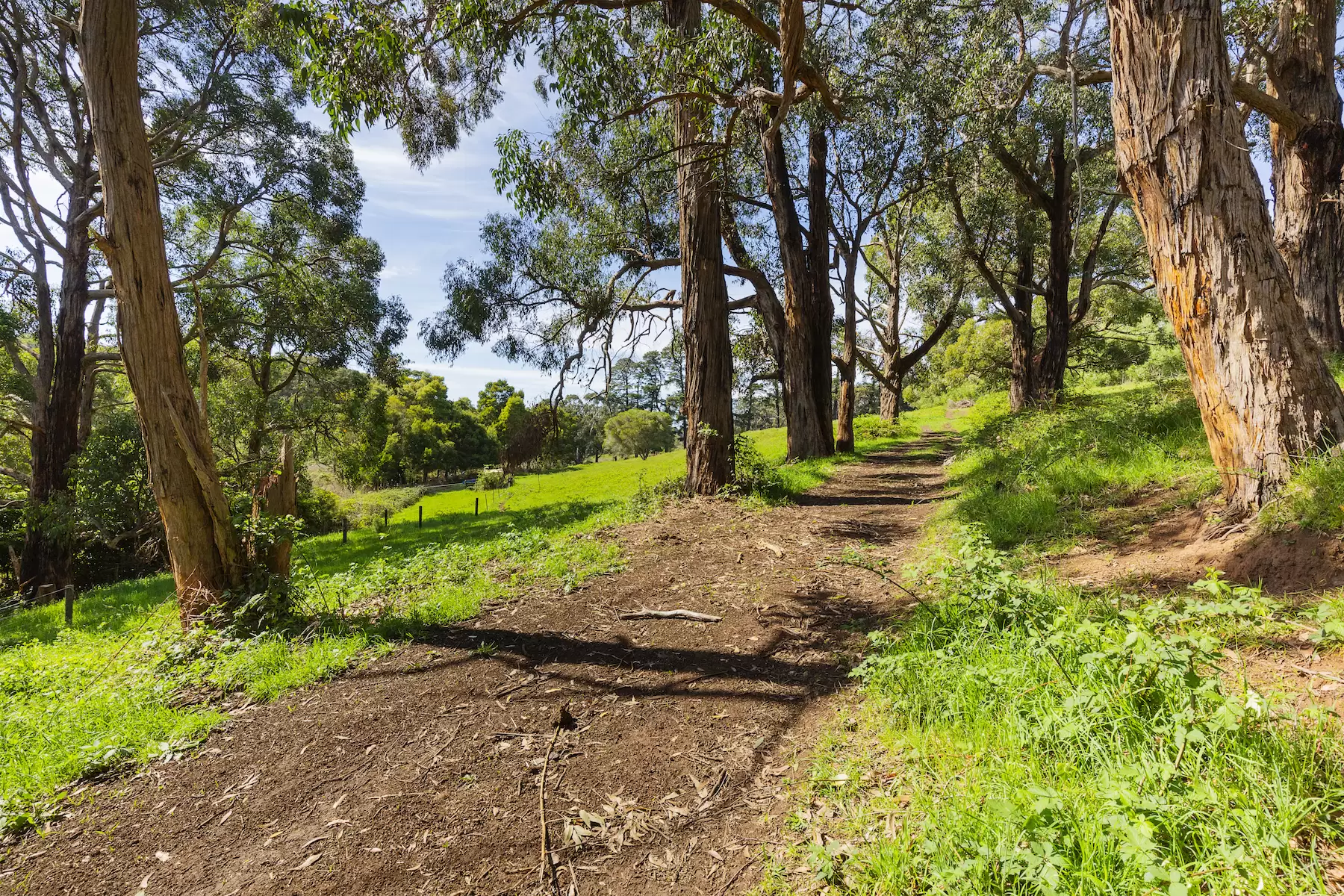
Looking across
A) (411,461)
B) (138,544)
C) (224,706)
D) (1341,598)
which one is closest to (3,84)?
(138,544)

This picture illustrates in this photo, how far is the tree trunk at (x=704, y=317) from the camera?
319 inches

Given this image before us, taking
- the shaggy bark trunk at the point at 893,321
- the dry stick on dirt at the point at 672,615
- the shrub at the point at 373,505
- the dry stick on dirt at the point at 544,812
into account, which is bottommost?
the shrub at the point at 373,505

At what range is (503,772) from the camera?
2.62 meters

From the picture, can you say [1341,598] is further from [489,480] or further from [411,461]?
[411,461]

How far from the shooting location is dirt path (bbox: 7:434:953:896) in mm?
2119

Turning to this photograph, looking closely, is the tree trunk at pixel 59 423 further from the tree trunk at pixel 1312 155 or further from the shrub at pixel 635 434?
the shrub at pixel 635 434

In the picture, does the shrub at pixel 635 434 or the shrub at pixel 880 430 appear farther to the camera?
the shrub at pixel 635 434

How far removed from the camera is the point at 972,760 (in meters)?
2.10

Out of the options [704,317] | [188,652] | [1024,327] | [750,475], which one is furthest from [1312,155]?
[188,652]

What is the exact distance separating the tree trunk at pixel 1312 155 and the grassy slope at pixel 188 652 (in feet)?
21.8

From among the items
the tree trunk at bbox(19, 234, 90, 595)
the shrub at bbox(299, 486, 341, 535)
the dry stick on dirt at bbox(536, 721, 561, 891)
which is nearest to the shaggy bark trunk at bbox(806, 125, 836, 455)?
the dry stick on dirt at bbox(536, 721, 561, 891)

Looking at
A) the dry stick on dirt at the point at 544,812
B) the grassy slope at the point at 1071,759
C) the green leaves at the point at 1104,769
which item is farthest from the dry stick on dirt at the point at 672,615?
the green leaves at the point at 1104,769

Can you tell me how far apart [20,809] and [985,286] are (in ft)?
74.3

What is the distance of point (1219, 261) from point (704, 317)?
18.0ft
